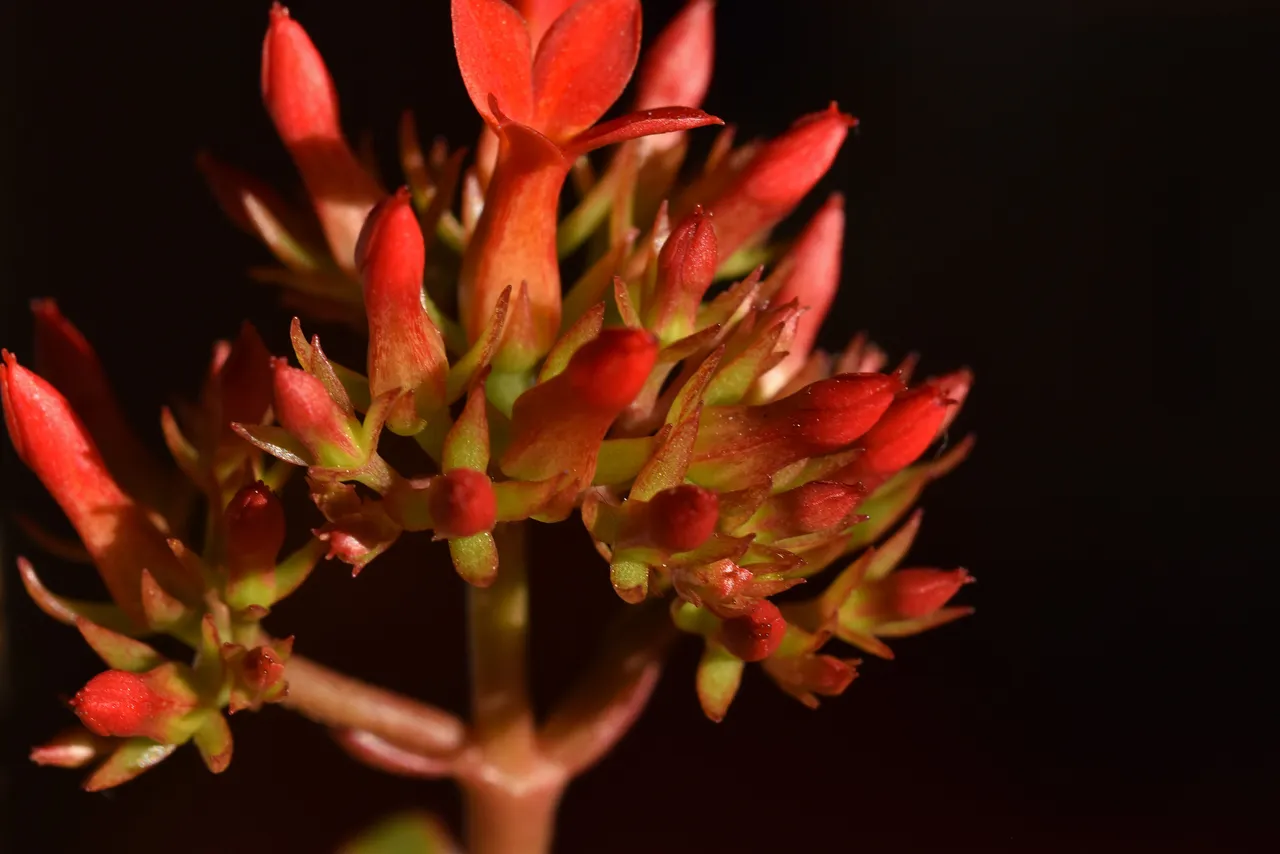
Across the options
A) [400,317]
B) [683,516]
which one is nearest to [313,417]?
[400,317]

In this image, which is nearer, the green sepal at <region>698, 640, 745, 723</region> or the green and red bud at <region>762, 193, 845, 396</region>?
the green sepal at <region>698, 640, 745, 723</region>

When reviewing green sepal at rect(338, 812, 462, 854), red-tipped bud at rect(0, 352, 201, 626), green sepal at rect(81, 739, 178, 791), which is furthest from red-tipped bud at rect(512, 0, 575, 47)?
green sepal at rect(338, 812, 462, 854)

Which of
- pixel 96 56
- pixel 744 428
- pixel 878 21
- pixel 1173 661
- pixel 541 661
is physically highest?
pixel 744 428

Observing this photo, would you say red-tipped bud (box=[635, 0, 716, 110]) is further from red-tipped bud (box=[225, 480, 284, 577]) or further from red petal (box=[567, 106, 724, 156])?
red-tipped bud (box=[225, 480, 284, 577])

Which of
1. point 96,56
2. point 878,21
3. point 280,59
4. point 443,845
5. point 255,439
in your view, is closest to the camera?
point 255,439

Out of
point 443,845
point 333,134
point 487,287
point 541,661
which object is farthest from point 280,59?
point 541,661

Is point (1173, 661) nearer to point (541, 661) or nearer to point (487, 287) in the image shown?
point (541, 661)

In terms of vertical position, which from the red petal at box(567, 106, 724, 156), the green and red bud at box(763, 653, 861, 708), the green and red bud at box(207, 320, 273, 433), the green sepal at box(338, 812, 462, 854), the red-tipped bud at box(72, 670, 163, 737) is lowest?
the green sepal at box(338, 812, 462, 854)
